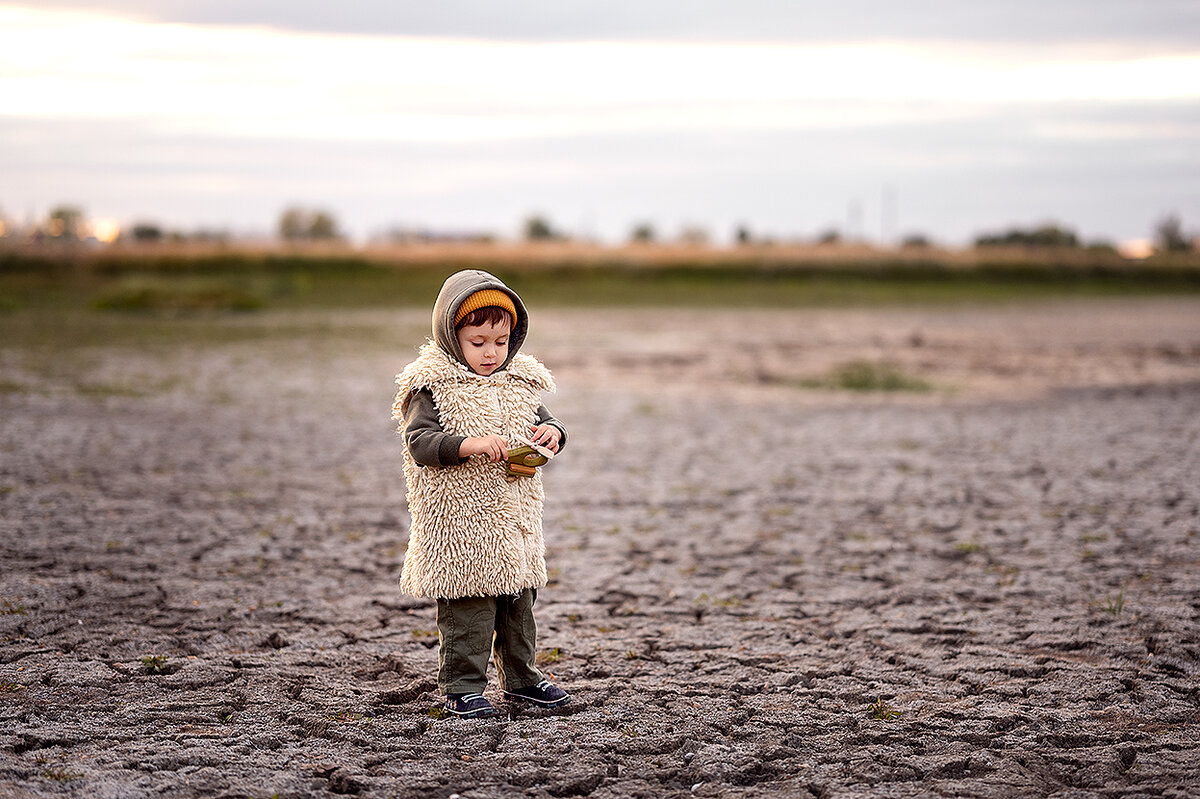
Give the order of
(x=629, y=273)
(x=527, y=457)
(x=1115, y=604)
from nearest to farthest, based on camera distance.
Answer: (x=527, y=457), (x=1115, y=604), (x=629, y=273)

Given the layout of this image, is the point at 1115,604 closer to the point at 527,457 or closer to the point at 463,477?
the point at 527,457

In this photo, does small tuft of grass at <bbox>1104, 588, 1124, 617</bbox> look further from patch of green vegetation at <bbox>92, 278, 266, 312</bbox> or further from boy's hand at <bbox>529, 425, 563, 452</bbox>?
patch of green vegetation at <bbox>92, 278, 266, 312</bbox>

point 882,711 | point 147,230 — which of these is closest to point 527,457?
point 882,711

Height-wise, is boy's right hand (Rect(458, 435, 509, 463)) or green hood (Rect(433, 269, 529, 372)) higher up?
green hood (Rect(433, 269, 529, 372))

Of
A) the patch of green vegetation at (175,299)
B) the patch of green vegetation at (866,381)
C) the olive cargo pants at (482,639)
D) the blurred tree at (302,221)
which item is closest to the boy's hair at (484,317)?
the olive cargo pants at (482,639)

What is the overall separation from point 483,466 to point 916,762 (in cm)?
192

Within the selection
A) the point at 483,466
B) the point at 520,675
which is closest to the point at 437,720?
the point at 520,675

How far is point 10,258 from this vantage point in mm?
39875

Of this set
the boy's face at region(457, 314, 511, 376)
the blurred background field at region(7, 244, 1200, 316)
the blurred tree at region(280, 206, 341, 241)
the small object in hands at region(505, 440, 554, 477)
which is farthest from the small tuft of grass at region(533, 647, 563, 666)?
the blurred tree at region(280, 206, 341, 241)

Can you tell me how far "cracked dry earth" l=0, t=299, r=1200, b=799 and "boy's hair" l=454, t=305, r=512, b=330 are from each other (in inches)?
60.2

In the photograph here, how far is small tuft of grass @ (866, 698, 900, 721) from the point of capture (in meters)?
4.34

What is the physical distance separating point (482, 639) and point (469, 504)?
53 centimetres

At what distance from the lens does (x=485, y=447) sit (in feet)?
13.3

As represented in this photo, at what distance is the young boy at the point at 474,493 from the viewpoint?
4.20 meters
